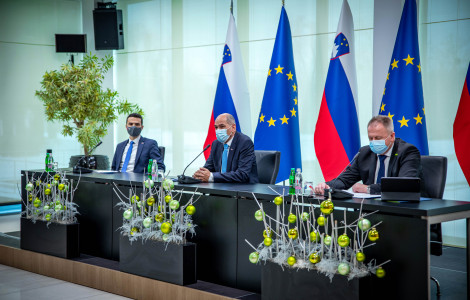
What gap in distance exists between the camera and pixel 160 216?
A: 3373 millimetres

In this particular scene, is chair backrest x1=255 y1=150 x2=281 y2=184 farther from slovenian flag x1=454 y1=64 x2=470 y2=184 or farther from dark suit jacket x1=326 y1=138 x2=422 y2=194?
slovenian flag x1=454 y1=64 x2=470 y2=184

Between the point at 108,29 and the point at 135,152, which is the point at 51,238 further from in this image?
the point at 108,29

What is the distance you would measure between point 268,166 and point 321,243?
1.94 meters

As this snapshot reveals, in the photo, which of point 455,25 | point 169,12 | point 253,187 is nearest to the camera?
point 253,187

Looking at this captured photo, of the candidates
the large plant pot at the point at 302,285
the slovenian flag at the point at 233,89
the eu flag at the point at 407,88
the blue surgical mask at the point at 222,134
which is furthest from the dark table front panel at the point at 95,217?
the eu flag at the point at 407,88

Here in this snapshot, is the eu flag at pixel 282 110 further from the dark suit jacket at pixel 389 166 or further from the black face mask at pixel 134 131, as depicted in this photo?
the dark suit jacket at pixel 389 166

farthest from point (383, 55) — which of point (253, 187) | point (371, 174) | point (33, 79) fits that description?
point (33, 79)

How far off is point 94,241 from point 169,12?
4.29 metres

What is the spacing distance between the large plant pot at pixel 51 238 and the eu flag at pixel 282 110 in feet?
7.13

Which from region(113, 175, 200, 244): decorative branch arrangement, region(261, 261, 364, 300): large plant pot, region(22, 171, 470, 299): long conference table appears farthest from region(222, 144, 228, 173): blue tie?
region(261, 261, 364, 300): large plant pot

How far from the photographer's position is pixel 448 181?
525 cm

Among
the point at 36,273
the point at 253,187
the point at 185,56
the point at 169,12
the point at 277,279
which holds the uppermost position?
the point at 169,12

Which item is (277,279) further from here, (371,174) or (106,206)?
(106,206)

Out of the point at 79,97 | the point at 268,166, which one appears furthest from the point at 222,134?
the point at 79,97
